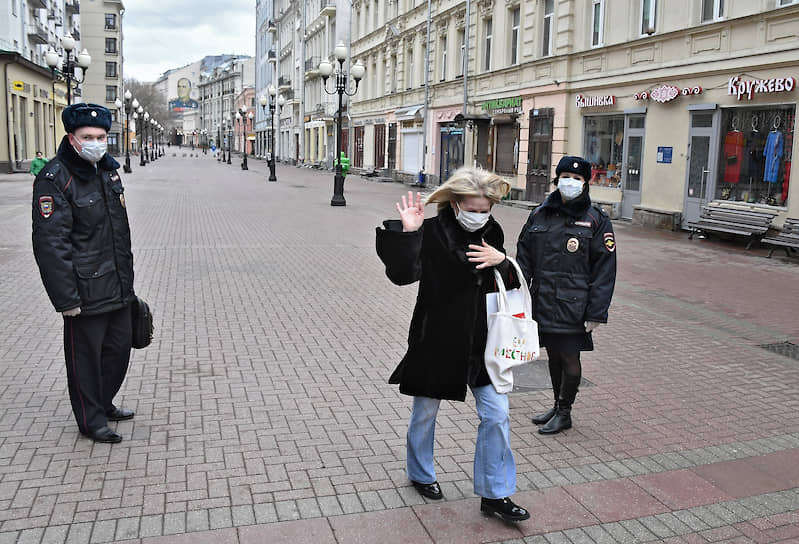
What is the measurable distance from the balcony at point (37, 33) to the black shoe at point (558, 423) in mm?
50481

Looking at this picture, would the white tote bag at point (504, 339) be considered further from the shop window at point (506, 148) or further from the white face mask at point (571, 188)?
the shop window at point (506, 148)

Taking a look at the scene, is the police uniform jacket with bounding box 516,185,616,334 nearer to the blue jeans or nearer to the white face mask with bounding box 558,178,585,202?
the white face mask with bounding box 558,178,585,202

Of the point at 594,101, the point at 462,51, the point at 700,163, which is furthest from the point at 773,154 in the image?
the point at 462,51

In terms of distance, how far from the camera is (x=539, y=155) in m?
24.3

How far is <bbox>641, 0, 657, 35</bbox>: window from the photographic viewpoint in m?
18.5

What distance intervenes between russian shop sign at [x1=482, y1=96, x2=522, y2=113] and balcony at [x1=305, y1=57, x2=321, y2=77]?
3316 cm

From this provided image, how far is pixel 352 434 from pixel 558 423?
1.32 meters

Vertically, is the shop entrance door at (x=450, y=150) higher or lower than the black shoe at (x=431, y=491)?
higher

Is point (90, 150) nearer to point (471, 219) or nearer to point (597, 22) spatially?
point (471, 219)

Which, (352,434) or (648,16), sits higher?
(648,16)

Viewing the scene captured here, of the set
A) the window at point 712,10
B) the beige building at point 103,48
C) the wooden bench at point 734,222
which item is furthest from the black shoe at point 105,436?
the beige building at point 103,48

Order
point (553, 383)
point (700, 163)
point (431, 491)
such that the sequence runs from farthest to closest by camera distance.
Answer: point (700, 163) < point (553, 383) < point (431, 491)

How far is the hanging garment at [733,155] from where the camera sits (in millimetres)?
16109

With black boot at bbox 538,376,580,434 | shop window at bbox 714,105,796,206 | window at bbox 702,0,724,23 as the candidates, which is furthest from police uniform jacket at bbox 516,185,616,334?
window at bbox 702,0,724,23
